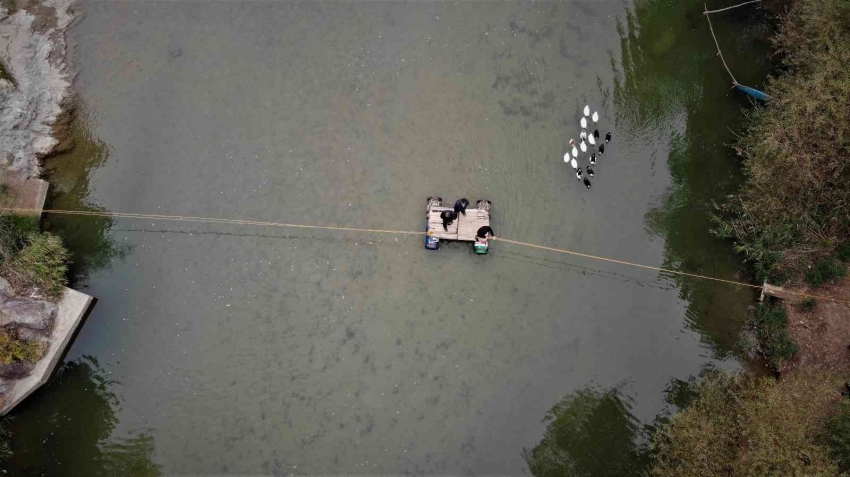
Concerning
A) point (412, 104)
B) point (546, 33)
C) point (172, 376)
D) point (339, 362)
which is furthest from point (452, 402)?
point (546, 33)

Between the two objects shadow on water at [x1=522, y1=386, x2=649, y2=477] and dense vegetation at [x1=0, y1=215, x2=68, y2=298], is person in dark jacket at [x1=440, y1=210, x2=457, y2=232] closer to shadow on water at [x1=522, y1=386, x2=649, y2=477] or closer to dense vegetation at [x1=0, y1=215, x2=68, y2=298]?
shadow on water at [x1=522, y1=386, x2=649, y2=477]

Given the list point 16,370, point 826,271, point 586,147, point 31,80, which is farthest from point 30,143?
point 826,271

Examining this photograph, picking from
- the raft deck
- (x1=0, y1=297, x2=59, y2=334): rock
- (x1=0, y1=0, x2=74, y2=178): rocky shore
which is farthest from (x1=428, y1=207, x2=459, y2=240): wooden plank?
(x1=0, y1=0, x2=74, y2=178): rocky shore

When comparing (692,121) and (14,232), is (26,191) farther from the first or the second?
(692,121)

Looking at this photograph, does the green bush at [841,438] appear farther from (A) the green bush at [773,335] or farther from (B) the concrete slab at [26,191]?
(B) the concrete slab at [26,191]

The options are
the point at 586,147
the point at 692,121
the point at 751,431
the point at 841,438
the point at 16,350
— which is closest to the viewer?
the point at 841,438

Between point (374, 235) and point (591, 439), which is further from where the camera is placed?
point (374, 235)
